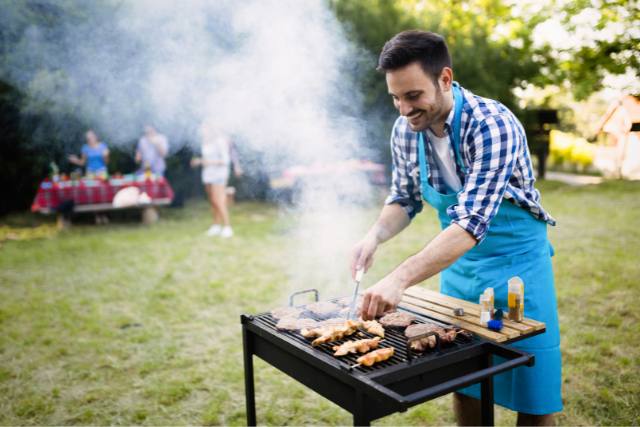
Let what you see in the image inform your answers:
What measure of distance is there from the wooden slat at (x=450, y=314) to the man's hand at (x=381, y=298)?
0.41 metres

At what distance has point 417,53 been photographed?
6.62 feet

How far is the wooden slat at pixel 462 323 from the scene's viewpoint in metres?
1.95

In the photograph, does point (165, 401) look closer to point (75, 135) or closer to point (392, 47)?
point (392, 47)

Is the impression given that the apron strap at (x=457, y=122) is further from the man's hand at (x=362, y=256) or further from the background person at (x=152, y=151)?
the background person at (x=152, y=151)

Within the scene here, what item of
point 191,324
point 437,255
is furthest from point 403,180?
point 191,324

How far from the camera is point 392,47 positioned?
80.8 inches

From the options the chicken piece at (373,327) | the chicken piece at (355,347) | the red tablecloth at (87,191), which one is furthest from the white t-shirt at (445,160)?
the red tablecloth at (87,191)

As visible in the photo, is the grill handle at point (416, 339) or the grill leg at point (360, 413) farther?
the grill handle at point (416, 339)

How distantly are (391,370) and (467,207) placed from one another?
2.40ft

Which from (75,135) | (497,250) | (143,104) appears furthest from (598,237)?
(75,135)

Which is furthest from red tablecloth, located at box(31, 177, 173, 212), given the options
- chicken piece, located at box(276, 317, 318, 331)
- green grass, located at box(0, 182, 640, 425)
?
chicken piece, located at box(276, 317, 318, 331)

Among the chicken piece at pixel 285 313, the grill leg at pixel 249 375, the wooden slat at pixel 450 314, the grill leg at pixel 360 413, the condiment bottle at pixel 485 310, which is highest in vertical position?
the condiment bottle at pixel 485 310

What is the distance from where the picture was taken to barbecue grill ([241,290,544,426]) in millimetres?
1614

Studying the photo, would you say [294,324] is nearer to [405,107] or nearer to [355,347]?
[355,347]
